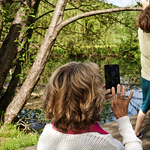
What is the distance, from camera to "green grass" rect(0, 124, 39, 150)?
283 cm

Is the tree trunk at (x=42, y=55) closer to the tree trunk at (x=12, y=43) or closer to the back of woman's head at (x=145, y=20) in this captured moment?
the tree trunk at (x=12, y=43)

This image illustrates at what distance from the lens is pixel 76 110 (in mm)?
Result: 1111

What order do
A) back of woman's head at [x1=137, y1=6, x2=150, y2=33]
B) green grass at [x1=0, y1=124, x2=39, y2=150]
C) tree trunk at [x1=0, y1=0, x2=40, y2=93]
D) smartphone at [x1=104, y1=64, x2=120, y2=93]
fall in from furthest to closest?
tree trunk at [x1=0, y1=0, x2=40, y2=93] → green grass at [x1=0, y1=124, x2=39, y2=150] → back of woman's head at [x1=137, y1=6, x2=150, y2=33] → smartphone at [x1=104, y1=64, x2=120, y2=93]

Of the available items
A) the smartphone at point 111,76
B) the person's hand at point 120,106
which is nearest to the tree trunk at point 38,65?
the smartphone at point 111,76

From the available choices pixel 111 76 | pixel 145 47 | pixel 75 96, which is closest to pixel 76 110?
pixel 75 96

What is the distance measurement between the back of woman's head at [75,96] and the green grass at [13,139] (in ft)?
6.18

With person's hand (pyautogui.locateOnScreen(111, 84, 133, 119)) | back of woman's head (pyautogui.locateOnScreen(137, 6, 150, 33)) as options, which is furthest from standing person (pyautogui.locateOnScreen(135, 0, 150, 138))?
person's hand (pyautogui.locateOnScreen(111, 84, 133, 119))

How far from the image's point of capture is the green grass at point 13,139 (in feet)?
9.28

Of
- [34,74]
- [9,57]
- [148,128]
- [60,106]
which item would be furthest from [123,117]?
[9,57]

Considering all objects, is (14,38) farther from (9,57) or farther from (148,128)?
(148,128)

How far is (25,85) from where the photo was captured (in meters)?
3.58

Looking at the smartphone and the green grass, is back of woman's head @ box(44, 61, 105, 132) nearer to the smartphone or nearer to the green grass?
the smartphone

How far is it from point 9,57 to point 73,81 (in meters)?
2.91

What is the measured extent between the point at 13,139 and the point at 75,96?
7.86 ft
